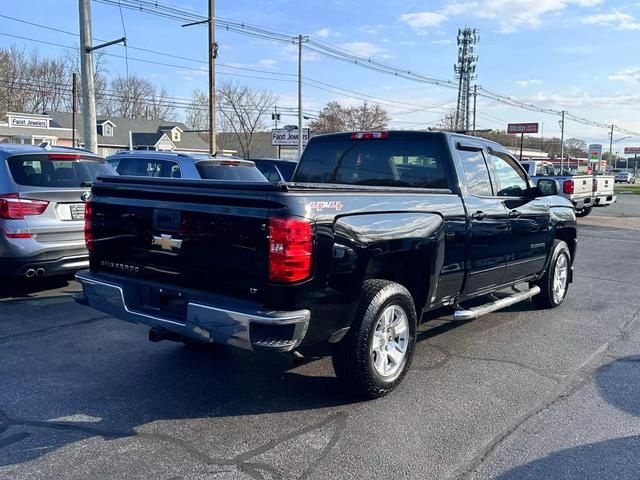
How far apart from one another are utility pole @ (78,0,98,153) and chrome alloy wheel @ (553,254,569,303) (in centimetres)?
1281

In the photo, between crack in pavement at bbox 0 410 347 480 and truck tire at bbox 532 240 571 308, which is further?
truck tire at bbox 532 240 571 308

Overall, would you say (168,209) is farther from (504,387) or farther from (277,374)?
(504,387)

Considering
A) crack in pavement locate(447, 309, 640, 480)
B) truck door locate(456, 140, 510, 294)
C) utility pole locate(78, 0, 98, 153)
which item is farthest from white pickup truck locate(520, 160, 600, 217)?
truck door locate(456, 140, 510, 294)

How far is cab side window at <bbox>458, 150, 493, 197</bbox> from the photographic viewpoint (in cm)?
530

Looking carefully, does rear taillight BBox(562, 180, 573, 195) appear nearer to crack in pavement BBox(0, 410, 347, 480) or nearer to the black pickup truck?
the black pickup truck

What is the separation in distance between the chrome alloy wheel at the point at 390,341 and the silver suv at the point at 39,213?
4.16m

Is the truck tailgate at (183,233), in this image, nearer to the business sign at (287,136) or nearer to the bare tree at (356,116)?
the business sign at (287,136)

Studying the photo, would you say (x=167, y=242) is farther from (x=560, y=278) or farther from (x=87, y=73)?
(x=87, y=73)

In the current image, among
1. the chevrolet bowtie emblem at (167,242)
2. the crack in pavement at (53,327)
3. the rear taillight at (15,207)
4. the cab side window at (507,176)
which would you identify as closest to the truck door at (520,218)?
the cab side window at (507,176)

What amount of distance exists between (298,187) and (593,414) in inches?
102

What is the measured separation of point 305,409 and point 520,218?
3.27 meters

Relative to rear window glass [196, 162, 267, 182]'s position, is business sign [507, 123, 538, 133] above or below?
above

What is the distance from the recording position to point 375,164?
546cm

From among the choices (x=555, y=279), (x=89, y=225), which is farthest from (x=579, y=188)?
(x=89, y=225)
